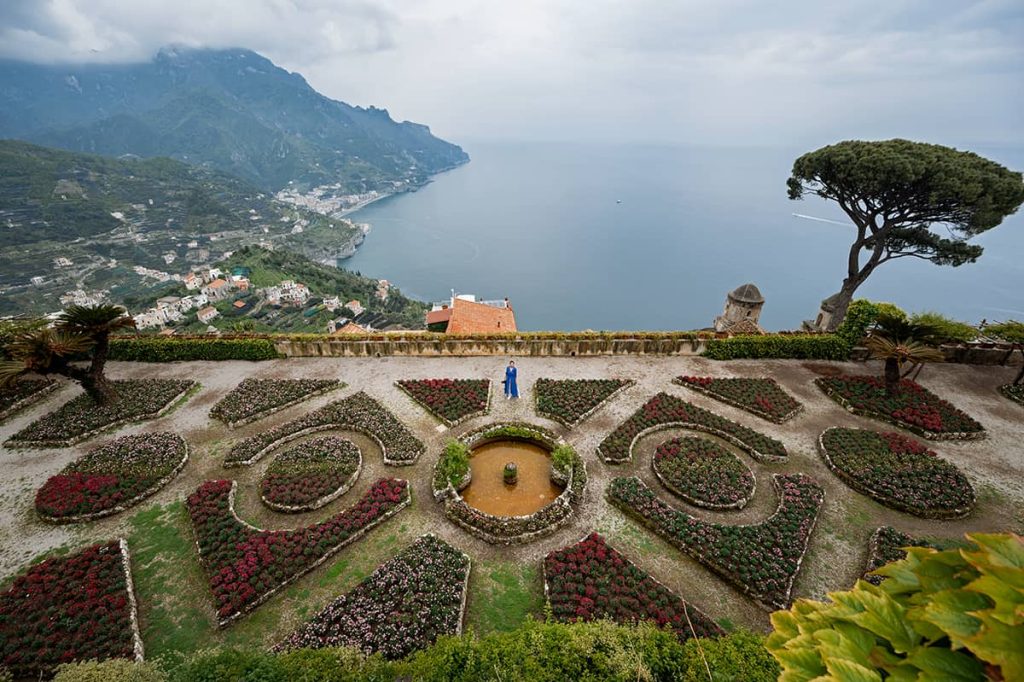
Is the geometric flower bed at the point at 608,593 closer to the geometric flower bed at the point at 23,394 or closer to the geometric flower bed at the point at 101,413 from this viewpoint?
the geometric flower bed at the point at 101,413

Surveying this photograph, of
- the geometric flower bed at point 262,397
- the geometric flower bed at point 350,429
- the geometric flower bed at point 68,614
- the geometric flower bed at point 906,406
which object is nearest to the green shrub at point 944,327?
the geometric flower bed at point 906,406

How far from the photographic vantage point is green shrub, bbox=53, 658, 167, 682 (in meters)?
7.07

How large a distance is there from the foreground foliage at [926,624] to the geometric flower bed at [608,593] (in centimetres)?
759

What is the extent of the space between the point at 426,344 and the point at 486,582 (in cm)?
1263

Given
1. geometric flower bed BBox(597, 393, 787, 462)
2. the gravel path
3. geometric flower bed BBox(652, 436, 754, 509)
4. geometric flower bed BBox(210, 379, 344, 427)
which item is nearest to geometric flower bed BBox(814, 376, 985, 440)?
the gravel path

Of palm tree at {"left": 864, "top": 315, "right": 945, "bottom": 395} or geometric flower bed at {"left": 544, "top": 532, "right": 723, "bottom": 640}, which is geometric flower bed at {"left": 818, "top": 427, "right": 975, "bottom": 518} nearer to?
palm tree at {"left": 864, "top": 315, "right": 945, "bottom": 395}

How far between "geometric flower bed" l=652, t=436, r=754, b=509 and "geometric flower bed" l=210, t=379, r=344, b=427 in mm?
14067

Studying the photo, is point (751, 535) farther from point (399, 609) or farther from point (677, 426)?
point (399, 609)

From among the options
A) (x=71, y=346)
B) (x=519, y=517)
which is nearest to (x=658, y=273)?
(x=519, y=517)

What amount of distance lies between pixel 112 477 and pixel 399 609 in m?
11.1

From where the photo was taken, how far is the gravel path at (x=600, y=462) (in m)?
11.7

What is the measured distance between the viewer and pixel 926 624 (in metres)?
2.42

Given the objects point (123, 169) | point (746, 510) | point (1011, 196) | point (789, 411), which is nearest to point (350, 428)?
point (746, 510)

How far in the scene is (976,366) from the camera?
19.8 metres
